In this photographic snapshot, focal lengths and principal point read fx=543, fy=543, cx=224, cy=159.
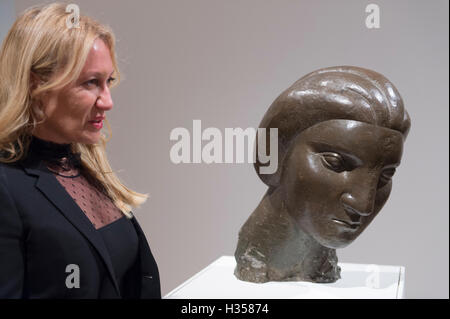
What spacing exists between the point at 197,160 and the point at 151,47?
791 millimetres

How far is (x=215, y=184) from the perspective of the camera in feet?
12.1

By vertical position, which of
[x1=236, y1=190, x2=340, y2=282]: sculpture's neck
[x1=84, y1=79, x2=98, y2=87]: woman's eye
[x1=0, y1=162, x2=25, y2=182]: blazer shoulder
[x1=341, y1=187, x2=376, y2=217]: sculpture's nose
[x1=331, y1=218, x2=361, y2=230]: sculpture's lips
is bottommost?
[x1=236, y1=190, x2=340, y2=282]: sculpture's neck

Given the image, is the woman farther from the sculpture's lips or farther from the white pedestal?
the sculpture's lips

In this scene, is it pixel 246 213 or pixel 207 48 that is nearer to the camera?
pixel 207 48

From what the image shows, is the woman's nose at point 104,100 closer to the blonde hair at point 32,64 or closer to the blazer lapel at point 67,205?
the blonde hair at point 32,64

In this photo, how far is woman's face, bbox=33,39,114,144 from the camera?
1.68 metres

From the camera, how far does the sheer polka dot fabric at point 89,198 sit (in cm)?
174

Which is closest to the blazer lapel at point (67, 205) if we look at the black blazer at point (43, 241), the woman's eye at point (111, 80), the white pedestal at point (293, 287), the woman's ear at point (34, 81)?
the black blazer at point (43, 241)

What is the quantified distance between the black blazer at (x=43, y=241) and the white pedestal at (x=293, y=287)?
0.91 meters

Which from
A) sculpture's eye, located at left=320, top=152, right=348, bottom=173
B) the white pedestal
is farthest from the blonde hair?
sculpture's eye, located at left=320, top=152, right=348, bottom=173

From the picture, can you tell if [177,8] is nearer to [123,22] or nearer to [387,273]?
[123,22]

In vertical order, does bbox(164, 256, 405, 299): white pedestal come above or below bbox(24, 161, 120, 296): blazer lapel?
below

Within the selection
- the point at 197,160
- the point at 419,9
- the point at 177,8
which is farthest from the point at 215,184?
the point at 419,9

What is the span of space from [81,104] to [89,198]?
31 centimetres
